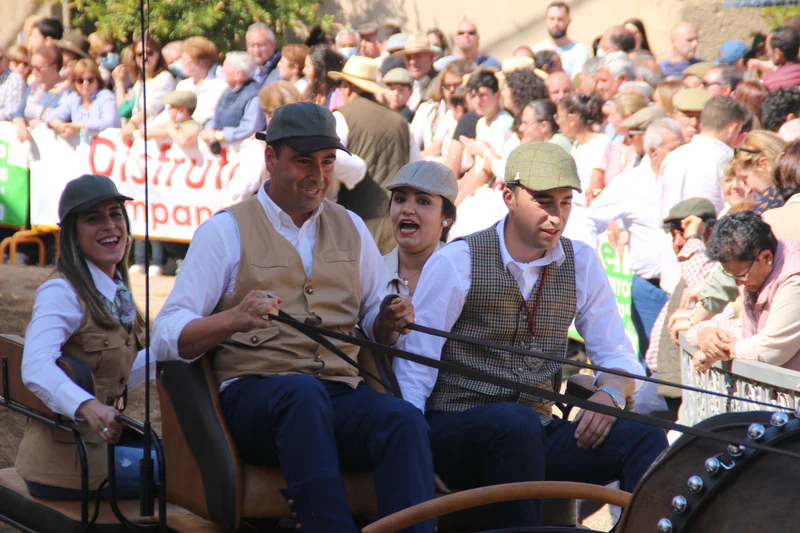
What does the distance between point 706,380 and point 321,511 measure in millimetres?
2162

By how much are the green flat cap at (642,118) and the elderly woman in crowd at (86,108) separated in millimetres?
5326

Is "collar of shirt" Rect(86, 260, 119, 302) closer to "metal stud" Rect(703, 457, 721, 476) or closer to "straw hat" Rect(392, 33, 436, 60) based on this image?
"metal stud" Rect(703, 457, 721, 476)

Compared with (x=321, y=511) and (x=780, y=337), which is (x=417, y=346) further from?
(x=780, y=337)

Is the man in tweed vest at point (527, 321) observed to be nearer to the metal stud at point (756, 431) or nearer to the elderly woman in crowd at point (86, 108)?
the metal stud at point (756, 431)

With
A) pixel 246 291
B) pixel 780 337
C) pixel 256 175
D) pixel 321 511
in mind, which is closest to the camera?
pixel 321 511

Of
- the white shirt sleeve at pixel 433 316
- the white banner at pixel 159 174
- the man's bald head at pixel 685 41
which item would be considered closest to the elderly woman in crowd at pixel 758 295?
the white shirt sleeve at pixel 433 316

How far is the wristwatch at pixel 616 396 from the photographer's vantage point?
337 centimetres

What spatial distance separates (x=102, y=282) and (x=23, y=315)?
15.5 ft

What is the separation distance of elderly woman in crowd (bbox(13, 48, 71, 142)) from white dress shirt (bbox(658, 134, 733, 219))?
6.61 m

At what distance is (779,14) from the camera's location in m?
13.7

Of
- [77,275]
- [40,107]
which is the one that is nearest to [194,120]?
[40,107]

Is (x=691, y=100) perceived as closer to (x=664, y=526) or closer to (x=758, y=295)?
(x=758, y=295)

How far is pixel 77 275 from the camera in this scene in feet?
11.7

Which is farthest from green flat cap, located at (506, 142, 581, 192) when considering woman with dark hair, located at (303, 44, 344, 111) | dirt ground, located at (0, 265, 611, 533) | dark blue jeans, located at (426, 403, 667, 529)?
woman with dark hair, located at (303, 44, 344, 111)
